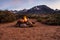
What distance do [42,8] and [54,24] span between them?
4940cm

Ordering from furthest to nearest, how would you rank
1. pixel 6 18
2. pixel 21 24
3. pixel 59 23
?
pixel 6 18
pixel 59 23
pixel 21 24

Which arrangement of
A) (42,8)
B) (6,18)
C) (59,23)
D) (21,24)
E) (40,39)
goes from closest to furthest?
1. (40,39)
2. (21,24)
3. (59,23)
4. (6,18)
5. (42,8)

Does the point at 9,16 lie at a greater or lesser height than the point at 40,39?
greater

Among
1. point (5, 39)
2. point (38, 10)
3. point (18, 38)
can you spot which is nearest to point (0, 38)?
point (5, 39)

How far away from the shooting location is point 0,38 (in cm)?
1010

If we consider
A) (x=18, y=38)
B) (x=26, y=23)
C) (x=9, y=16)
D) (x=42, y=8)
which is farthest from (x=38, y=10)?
(x=18, y=38)

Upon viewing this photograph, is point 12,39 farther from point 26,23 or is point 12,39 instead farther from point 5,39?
point 26,23

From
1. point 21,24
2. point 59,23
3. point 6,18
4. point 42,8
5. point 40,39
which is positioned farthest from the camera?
point 42,8

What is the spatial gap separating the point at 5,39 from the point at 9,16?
959 cm

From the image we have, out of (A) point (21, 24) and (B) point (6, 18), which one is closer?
(A) point (21, 24)

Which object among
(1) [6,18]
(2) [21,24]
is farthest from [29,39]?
(1) [6,18]

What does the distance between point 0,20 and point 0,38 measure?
28.7 ft

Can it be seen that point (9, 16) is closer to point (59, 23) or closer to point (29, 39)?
point (59, 23)

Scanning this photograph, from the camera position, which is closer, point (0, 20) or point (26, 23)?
point (26, 23)
